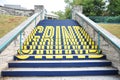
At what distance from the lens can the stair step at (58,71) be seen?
6551 mm

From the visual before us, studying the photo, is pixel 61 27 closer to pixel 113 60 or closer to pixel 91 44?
pixel 91 44

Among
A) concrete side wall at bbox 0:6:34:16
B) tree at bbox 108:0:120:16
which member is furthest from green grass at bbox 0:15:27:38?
tree at bbox 108:0:120:16

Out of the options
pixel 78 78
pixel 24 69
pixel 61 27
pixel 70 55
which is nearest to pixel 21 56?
pixel 24 69

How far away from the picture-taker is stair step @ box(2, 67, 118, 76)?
6551 millimetres

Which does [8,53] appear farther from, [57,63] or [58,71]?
[58,71]

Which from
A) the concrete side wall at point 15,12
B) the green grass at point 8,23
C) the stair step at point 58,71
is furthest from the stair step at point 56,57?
the concrete side wall at point 15,12

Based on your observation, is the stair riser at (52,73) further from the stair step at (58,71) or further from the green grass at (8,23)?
the green grass at (8,23)

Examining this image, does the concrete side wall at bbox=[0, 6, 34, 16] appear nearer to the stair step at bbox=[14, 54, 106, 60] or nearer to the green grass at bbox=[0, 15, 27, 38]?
the green grass at bbox=[0, 15, 27, 38]

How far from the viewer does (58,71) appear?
A: 659cm

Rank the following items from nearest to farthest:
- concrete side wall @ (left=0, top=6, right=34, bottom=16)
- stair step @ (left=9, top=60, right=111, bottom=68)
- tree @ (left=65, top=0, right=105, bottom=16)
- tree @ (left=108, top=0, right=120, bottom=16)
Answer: stair step @ (left=9, top=60, right=111, bottom=68) < concrete side wall @ (left=0, top=6, right=34, bottom=16) < tree @ (left=108, top=0, right=120, bottom=16) < tree @ (left=65, top=0, right=105, bottom=16)

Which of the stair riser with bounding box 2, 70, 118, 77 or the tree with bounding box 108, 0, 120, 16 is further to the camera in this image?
the tree with bounding box 108, 0, 120, 16

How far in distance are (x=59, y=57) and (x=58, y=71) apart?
3.42 ft

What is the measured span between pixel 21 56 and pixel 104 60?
2.78 meters

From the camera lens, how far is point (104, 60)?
298 inches
